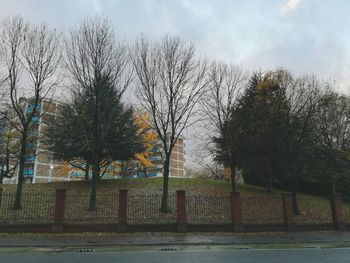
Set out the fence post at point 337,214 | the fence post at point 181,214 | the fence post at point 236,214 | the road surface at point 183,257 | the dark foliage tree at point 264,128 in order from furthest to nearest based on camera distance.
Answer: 1. the dark foliage tree at point 264,128
2. the fence post at point 337,214
3. the fence post at point 236,214
4. the fence post at point 181,214
5. the road surface at point 183,257

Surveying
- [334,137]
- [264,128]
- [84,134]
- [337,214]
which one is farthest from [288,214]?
[334,137]

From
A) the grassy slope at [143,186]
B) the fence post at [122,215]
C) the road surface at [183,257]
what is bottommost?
the road surface at [183,257]

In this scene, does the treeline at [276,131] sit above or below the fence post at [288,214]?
above

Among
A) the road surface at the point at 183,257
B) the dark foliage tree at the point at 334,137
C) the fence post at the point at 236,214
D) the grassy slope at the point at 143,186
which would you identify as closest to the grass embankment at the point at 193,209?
the fence post at the point at 236,214

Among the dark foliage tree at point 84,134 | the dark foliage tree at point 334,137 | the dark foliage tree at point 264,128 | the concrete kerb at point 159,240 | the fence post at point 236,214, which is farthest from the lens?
the dark foliage tree at point 334,137

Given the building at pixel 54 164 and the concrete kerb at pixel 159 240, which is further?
the building at pixel 54 164

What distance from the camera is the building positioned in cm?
2683

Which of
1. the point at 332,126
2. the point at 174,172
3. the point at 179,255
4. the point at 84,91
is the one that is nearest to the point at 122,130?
the point at 84,91

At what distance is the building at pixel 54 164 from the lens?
26.8 m

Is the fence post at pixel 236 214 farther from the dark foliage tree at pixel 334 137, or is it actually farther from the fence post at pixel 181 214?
the dark foliage tree at pixel 334 137

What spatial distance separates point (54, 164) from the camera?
222 ft

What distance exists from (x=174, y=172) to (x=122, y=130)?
100 m

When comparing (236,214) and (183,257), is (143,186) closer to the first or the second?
(236,214)

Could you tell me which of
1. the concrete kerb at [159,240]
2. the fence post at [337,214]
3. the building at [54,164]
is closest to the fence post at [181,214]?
the concrete kerb at [159,240]
